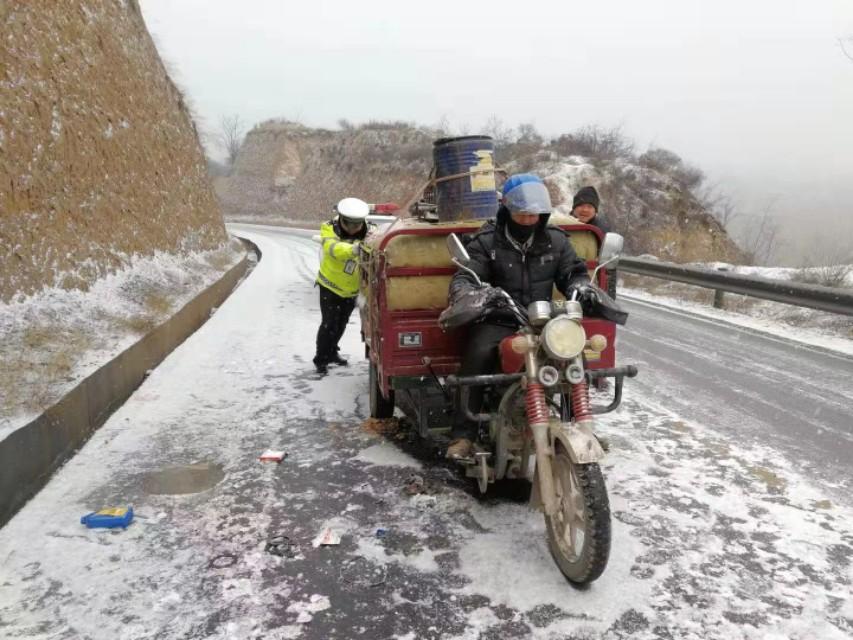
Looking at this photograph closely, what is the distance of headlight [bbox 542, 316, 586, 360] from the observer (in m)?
3.10

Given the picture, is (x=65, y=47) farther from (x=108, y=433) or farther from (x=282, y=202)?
(x=282, y=202)

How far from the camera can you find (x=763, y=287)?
33.5 feet

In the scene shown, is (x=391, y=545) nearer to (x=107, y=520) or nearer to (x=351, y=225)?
(x=107, y=520)

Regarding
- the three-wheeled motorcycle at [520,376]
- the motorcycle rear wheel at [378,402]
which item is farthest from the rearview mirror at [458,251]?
the motorcycle rear wheel at [378,402]

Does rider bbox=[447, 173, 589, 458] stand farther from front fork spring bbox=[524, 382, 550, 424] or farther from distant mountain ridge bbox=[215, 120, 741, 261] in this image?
distant mountain ridge bbox=[215, 120, 741, 261]

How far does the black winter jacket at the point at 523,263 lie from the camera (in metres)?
3.96

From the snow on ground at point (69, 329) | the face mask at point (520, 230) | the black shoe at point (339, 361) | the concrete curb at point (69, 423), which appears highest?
the face mask at point (520, 230)

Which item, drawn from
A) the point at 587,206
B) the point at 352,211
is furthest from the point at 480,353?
the point at 587,206

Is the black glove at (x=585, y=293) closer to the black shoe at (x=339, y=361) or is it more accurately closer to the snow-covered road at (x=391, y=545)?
the snow-covered road at (x=391, y=545)

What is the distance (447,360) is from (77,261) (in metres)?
5.55

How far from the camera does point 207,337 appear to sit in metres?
8.89

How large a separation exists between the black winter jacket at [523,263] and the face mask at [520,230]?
4 centimetres

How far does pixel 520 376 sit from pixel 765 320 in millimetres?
8714

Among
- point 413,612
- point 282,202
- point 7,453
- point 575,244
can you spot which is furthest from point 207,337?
point 282,202
